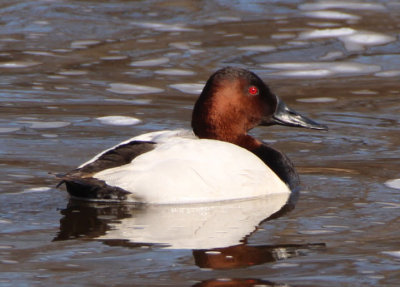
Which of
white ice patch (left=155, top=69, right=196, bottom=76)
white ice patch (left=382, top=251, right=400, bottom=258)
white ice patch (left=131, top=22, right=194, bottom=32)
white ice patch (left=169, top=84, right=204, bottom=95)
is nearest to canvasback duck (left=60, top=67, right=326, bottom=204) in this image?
white ice patch (left=382, top=251, right=400, bottom=258)

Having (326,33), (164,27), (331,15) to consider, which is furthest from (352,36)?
(164,27)

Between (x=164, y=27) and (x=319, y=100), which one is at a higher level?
(x=164, y=27)

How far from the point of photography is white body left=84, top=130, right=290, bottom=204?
530cm

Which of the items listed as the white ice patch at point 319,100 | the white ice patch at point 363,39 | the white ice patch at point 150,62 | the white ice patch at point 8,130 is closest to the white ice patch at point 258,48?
the white ice patch at point 363,39

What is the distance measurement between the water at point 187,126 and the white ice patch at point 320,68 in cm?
3

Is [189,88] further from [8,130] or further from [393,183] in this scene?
[393,183]

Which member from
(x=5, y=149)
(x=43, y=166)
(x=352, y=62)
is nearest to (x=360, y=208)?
(x=43, y=166)

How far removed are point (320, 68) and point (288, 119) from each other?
116 inches

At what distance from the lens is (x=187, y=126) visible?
7.31m

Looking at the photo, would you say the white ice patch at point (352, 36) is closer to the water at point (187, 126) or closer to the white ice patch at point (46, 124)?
the water at point (187, 126)

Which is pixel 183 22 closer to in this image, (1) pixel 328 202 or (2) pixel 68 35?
(2) pixel 68 35

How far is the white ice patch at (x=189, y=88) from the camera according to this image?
8.30 metres

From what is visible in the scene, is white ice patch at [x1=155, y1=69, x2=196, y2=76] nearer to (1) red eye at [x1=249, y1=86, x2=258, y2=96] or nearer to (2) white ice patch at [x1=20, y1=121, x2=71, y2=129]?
(2) white ice patch at [x1=20, y1=121, x2=71, y2=129]

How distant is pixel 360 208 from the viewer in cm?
538
